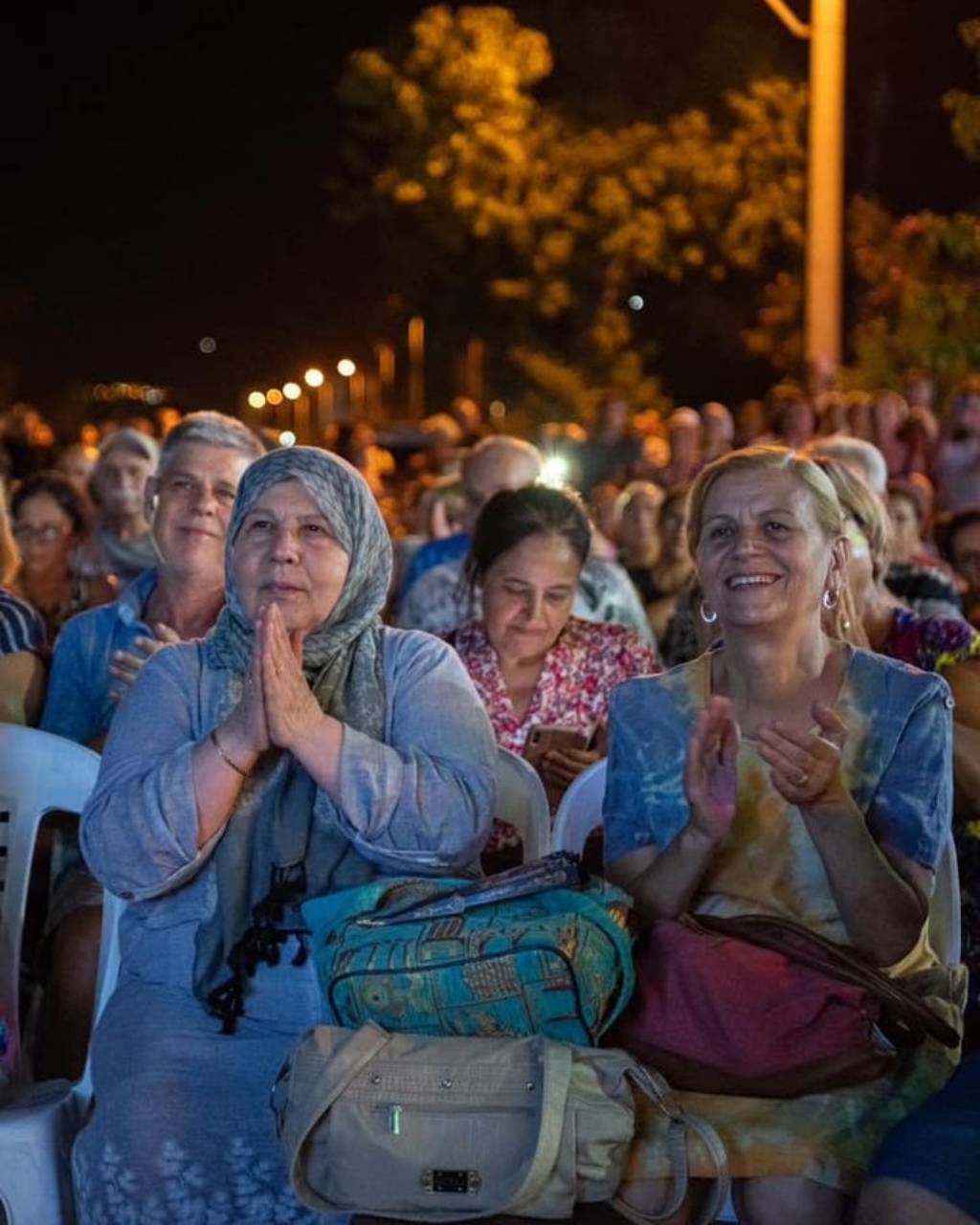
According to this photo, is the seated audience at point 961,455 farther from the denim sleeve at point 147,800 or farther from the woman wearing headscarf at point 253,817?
the denim sleeve at point 147,800

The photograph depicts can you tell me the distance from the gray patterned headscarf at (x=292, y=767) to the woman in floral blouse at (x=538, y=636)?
1.55 m

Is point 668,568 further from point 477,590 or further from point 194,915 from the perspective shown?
point 194,915

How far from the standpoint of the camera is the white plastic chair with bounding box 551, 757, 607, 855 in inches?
185

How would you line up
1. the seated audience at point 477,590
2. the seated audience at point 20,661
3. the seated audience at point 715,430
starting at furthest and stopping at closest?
the seated audience at point 715,430, the seated audience at point 477,590, the seated audience at point 20,661

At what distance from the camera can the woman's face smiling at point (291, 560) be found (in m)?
4.18

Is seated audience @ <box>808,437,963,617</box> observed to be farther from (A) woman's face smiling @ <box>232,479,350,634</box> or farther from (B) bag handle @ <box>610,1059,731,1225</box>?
(B) bag handle @ <box>610,1059,731,1225</box>

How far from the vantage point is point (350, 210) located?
31.3m

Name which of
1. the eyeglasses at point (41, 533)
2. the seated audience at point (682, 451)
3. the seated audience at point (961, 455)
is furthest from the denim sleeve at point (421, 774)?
the seated audience at point (682, 451)

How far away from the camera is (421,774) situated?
403 cm

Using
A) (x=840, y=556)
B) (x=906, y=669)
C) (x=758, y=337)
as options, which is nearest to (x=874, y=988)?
(x=906, y=669)

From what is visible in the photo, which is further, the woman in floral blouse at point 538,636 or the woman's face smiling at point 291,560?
the woman in floral blouse at point 538,636

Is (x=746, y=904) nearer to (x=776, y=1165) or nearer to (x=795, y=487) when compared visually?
(x=776, y=1165)

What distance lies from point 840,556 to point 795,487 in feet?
0.68

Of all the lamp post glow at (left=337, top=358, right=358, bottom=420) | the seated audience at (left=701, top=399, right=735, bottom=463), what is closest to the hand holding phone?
the seated audience at (left=701, top=399, right=735, bottom=463)
